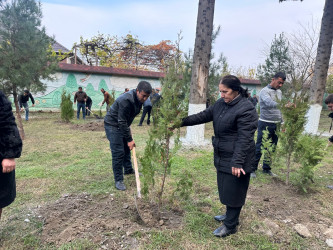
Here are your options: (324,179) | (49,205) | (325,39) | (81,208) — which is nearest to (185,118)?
(81,208)

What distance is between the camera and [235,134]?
2166 mm

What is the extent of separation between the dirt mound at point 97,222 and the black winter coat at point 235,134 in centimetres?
100

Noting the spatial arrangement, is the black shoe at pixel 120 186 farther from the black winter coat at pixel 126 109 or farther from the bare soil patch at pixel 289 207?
the bare soil patch at pixel 289 207

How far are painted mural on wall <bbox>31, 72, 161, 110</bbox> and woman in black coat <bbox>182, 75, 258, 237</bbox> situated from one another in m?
12.1

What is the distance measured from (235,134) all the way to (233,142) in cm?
8

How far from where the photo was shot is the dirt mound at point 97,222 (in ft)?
7.48

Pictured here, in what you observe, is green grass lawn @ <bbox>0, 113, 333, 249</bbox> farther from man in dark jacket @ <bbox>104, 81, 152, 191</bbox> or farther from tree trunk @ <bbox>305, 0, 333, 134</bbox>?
tree trunk @ <bbox>305, 0, 333, 134</bbox>

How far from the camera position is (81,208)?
2.86m

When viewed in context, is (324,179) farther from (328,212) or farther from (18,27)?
(18,27)

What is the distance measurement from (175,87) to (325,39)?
23.7 feet

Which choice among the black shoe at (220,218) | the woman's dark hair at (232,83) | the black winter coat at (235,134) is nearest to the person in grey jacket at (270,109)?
the black shoe at (220,218)

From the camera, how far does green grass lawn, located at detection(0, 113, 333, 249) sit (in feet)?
7.48

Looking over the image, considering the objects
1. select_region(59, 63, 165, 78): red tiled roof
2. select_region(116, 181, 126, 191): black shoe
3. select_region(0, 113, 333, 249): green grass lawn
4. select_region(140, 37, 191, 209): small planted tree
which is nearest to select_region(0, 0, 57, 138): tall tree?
select_region(0, 113, 333, 249): green grass lawn

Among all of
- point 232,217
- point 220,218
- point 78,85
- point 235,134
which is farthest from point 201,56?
point 78,85
